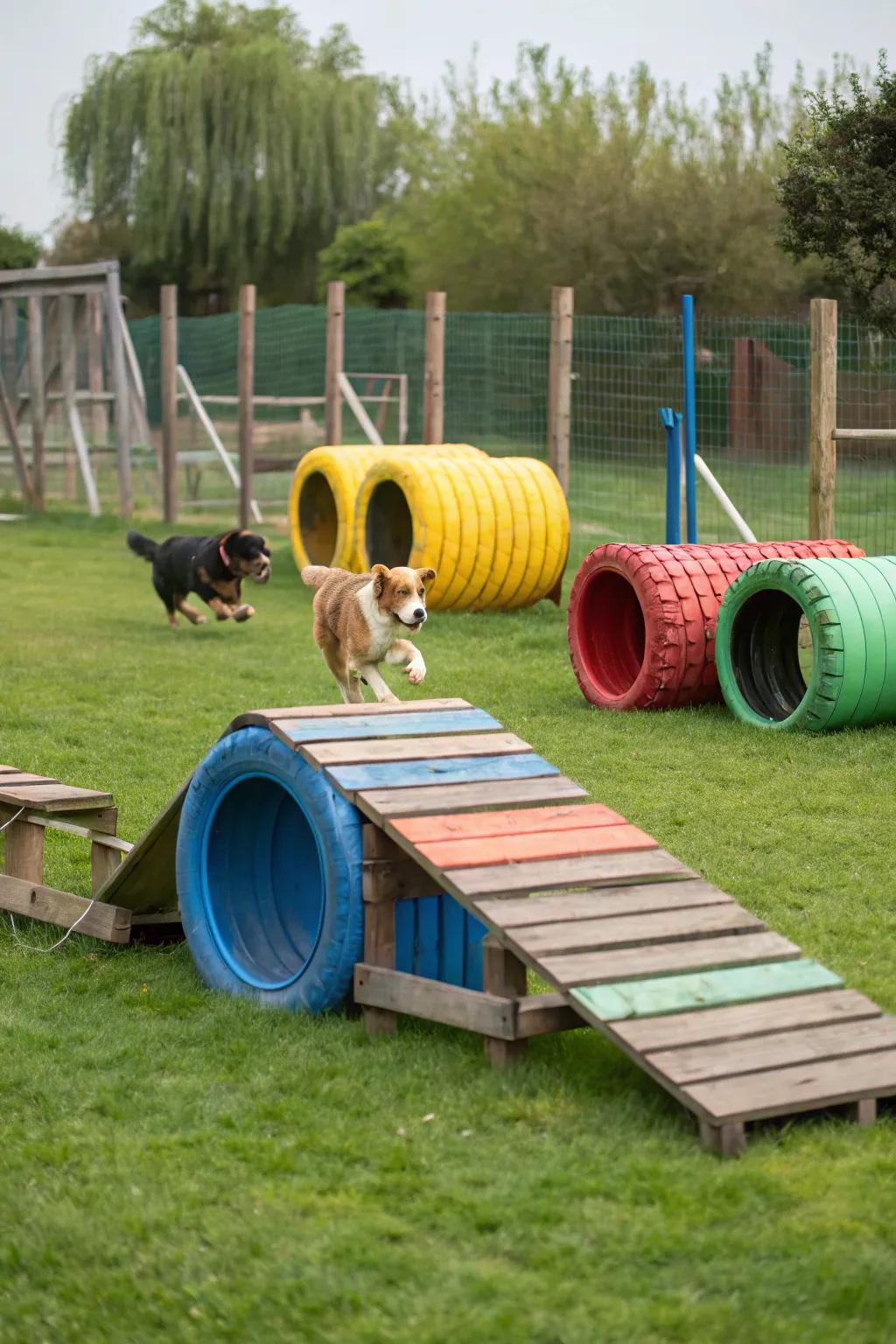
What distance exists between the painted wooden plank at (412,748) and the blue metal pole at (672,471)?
21.9 ft

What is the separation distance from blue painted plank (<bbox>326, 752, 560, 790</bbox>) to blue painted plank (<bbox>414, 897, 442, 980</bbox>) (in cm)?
37

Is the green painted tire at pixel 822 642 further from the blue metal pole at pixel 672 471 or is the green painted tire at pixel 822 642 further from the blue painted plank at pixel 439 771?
the blue painted plank at pixel 439 771

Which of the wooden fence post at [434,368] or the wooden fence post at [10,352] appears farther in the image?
the wooden fence post at [10,352]

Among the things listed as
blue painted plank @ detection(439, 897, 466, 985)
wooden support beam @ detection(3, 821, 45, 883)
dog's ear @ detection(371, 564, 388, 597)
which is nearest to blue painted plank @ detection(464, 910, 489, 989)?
blue painted plank @ detection(439, 897, 466, 985)

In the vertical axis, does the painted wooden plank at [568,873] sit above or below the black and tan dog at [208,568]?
below

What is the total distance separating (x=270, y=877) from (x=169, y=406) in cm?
1647

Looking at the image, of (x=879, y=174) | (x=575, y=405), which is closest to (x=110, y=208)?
(x=575, y=405)

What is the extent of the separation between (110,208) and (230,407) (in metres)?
23.6

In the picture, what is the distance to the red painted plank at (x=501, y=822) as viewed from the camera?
4.64 metres

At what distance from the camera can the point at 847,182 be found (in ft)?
47.1

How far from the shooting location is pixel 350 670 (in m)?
8.35

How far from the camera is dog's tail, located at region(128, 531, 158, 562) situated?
1300cm

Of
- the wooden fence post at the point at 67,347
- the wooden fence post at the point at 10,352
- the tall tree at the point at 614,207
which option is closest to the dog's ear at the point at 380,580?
the wooden fence post at the point at 67,347

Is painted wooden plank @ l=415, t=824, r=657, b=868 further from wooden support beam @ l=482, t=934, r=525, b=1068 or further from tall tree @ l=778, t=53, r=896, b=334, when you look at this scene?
tall tree @ l=778, t=53, r=896, b=334
